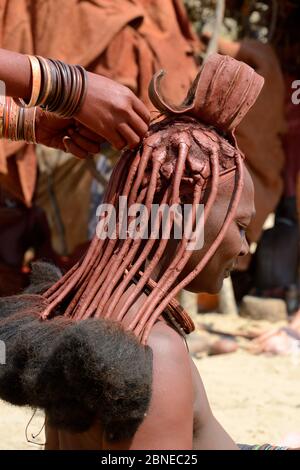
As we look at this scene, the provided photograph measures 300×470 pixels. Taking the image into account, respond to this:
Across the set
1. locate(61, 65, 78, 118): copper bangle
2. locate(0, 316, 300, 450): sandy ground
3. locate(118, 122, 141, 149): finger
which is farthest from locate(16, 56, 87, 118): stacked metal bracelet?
locate(0, 316, 300, 450): sandy ground

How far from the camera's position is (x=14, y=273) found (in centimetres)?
712

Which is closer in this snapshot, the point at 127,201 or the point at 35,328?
the point at 35,328

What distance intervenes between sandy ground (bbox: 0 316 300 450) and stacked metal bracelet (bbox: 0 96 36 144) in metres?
1.78

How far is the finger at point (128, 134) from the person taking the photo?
7.08 ft

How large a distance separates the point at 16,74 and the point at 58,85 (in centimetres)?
11

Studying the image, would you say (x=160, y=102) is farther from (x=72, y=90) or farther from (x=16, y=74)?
(x=16, y=74)

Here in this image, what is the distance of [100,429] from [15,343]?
29cm

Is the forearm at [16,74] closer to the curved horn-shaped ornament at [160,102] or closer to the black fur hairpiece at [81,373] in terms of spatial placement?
the curved horn-shaped ornament at [160,102]

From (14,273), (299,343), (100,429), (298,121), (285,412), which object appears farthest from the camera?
(298,121)

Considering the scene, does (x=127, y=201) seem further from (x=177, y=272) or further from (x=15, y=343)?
(x=15, y=343)

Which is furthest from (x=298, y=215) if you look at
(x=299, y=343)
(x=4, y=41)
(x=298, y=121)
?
(x=4, y=41)

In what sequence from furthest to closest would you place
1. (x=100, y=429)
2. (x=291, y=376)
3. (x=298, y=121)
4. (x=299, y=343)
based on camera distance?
(x=298, y=121), (x=299, y=343), (x=291, y=376), (x=100, y=429)

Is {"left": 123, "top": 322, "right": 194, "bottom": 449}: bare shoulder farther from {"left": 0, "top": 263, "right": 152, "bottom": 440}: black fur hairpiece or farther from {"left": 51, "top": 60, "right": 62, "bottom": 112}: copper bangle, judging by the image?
{"left": 51, "top": 60, "right": 62, "bottom": 112}: copper bangle

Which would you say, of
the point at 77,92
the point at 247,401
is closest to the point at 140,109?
the point at 77,92
